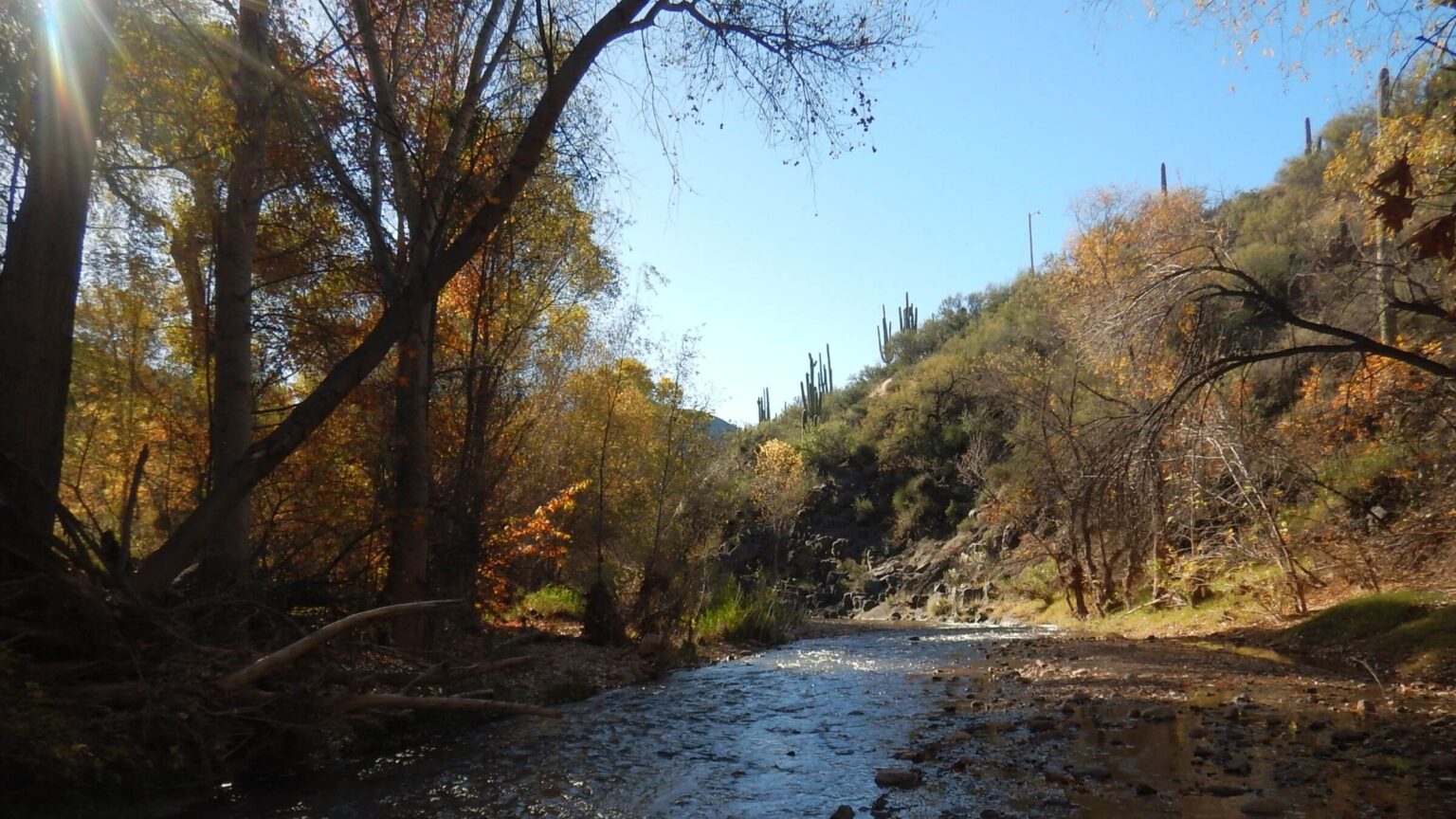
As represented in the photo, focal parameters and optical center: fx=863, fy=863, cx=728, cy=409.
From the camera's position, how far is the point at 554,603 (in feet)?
59.6

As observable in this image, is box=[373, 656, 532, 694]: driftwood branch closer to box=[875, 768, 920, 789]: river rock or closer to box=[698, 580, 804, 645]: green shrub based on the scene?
box=[875, 768, 920, 789]: river rock

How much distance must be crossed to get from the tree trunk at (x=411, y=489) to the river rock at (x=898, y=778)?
557cm

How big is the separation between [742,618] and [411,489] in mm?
8850

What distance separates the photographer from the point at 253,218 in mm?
8578

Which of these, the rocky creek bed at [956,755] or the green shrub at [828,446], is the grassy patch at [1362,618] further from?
the green shrub at [828,446]

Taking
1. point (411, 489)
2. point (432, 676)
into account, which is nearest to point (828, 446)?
point (411, 489)

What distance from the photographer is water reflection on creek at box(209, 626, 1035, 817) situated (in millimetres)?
5641

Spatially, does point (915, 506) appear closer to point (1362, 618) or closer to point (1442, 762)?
point (1362, 618)

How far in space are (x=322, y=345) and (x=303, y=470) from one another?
5.29ft

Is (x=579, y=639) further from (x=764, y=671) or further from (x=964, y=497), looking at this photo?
(x=964, y=497)

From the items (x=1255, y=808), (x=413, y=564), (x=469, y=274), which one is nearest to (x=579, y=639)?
(x=413, y=564)

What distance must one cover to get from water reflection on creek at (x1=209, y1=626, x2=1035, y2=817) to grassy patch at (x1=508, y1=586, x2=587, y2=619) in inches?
245

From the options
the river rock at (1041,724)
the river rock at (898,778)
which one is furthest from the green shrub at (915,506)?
the river rock at (898,778)

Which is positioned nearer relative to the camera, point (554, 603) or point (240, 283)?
point (240, 283)
